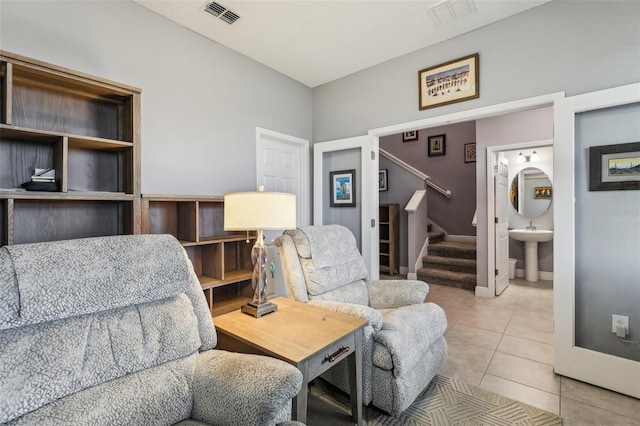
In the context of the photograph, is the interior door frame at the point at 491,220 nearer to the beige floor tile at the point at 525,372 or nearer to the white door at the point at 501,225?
the white door at the point at 501,225

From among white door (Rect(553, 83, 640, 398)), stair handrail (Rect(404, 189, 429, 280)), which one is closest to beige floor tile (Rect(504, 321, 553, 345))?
white door (Rect(553, 83, 640, 398))

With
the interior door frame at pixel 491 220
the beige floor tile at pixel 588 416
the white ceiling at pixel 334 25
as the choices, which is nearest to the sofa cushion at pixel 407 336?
the beige floor tile at pixel 588 416

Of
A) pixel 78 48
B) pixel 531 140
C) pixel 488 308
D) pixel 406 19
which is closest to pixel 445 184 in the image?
pixel 531 140

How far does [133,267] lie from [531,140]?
14.2ft

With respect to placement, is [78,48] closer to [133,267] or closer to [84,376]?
[133,267]

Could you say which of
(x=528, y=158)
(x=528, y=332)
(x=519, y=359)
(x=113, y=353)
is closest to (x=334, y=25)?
(x=113, y=353)

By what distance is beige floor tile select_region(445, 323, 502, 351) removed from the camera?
2.66 metres

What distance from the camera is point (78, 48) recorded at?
193cm

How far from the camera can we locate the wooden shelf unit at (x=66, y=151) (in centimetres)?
157

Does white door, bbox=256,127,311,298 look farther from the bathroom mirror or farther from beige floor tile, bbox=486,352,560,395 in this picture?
the bathroom mirror

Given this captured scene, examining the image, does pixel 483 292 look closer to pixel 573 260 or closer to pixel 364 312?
pixel 573 260

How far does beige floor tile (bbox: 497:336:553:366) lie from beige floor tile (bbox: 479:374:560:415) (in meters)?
→ 0.47

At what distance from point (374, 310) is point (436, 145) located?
16.8 feet

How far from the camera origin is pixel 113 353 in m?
1.05
